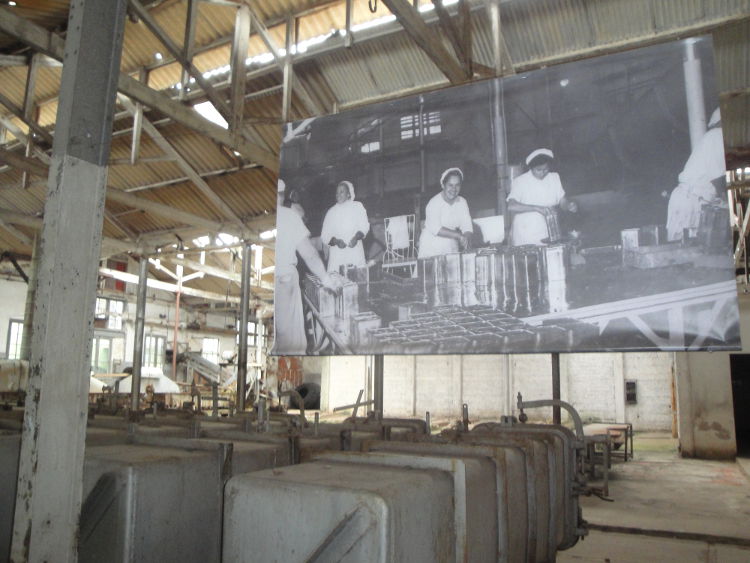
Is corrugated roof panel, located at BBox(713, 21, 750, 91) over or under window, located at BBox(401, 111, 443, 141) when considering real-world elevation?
over

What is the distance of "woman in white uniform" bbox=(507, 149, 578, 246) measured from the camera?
18.4ft

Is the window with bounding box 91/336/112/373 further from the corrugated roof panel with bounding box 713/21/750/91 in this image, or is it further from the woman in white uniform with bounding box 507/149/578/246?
the corrugated roof panel with bounding box 713/21/750/91

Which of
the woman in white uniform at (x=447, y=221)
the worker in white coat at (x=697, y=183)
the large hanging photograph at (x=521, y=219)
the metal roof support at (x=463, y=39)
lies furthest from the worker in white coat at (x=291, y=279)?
the worker in white coat at (x=697, y=183)

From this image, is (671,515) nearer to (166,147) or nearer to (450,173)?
(450,173)

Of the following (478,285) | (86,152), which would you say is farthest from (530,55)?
(86,152)

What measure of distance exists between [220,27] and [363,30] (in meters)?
2.36

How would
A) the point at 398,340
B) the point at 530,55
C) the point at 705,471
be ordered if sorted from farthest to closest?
the point at 705,471 → the point at 530,55 → the point at 398,340

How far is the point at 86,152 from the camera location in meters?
2.45

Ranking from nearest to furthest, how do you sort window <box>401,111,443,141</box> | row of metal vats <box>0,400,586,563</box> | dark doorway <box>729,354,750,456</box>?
row of metal vats <box>0,400,586,563</box>, window <box>401,111,443,141</box>, dark doorway <box>729,354,750,456</box>

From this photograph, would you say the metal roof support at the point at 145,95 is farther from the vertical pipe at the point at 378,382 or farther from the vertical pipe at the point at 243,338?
the vertical pipe at the point at 378,382

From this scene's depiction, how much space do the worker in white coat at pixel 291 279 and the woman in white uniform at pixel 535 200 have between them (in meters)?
2.13

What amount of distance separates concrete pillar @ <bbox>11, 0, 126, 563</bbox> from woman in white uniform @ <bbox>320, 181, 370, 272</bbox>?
4.09 meters

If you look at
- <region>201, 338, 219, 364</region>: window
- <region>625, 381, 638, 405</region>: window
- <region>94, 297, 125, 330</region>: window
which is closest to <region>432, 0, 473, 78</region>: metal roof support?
<region>625, 381, 638, 405</region>: window

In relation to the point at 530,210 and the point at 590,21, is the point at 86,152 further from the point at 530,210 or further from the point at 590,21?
the point at 590,21
